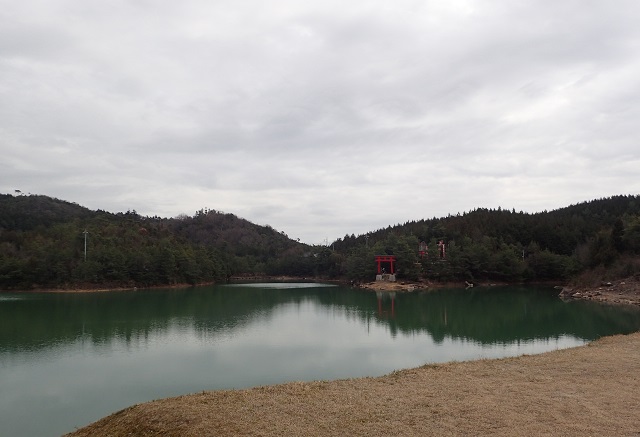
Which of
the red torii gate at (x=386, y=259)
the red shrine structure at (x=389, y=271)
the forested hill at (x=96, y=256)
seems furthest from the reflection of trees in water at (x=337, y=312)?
the red torii gate at (x=386, y=259)

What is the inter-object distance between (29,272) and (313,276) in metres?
43.8

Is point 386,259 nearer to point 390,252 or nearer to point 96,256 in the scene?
point 390,252

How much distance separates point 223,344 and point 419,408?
39.4 ft

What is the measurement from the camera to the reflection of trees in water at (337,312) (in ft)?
63.9

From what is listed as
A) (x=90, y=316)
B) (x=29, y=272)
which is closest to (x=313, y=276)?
(x=29, y=272)

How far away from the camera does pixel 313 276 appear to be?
8000 cm

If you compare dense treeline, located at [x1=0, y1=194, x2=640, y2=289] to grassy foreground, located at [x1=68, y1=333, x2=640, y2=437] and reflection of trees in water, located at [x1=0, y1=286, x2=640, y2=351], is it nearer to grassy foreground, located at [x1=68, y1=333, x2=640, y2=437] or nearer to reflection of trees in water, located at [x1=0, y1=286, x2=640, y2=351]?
reflection of trees in water, located at [x1=0, y1=286, x2=640, y2=351]

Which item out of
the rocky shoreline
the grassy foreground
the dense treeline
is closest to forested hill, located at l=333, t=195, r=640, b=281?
the dense treeline

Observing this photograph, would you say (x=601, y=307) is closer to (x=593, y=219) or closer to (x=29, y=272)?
(x=593, y=219)

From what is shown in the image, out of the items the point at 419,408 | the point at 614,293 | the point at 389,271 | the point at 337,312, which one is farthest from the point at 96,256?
the point at 419,408

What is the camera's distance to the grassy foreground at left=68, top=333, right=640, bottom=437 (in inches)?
235

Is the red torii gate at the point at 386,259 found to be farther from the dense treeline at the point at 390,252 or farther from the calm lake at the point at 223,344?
the calm lake at the point at 223,344

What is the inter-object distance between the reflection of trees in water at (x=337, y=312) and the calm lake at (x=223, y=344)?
0.26 ft

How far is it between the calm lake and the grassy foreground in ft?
10.2
